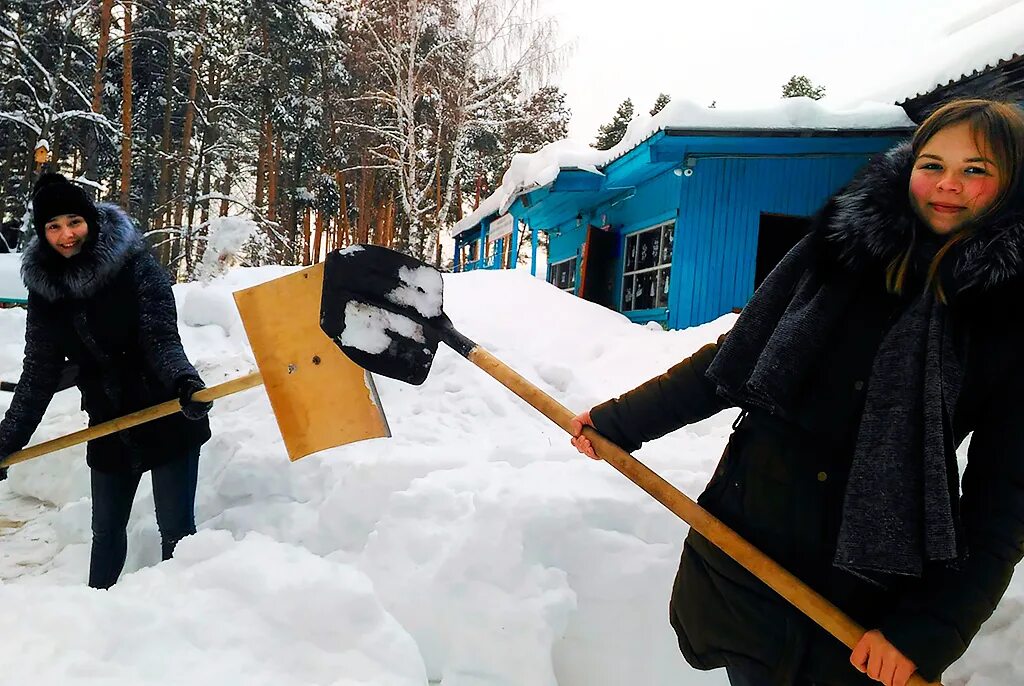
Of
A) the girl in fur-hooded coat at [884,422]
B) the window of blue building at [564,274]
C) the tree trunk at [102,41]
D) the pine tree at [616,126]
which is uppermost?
the pine tree at [616,126]

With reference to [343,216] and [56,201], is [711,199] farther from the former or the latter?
[343,216]

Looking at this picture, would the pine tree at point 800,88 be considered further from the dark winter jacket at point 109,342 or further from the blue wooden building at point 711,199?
the dark winter jacket at point 109,342

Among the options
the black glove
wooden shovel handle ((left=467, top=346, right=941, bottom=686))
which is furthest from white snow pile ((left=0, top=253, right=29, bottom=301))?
wooden shovel handle ((left=467, top=346, right=941, bottom=686))

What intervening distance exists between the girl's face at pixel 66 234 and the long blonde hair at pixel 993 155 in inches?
98.7

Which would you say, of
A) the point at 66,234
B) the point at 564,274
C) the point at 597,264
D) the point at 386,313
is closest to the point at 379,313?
the point at 386,313

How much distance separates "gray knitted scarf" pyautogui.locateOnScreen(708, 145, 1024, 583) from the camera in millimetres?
1011

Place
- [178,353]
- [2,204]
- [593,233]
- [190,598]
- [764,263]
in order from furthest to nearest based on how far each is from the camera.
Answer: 1. [2,204]
2. [593,233]
3. [764,263]
4. [178,353]
5. [190,598]

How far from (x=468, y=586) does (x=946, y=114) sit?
1934 mm

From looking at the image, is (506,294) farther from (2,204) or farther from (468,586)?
(2,204)

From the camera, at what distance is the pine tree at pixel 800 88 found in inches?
1038

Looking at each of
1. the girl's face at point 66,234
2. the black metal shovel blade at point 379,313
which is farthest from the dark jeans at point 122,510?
the black metal shovel blade at point 379,313

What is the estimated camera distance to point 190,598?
1.83 metres

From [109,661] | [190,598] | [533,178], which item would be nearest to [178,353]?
[190,598]

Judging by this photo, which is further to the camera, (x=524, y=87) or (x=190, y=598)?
(x=524, y=87)
